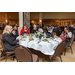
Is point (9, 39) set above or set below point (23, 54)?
above

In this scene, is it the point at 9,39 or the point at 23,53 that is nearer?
the point at 23,53

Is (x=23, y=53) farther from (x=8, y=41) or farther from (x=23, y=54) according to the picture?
(x=8, y=41)

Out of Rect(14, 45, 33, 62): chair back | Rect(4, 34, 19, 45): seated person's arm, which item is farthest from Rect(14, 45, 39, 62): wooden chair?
Rect(4, 34, 19, 45): seated person's arm

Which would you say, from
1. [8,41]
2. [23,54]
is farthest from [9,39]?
[23,54]

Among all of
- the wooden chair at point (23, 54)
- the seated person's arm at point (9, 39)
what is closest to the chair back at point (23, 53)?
the wooden chair at point (23, 54)

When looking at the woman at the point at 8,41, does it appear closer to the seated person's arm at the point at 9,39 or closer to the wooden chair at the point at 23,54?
the seated person's arm at the point at 9,39

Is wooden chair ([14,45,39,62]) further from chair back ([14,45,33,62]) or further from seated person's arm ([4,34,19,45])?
seated person's arm ([4,34,19,45])

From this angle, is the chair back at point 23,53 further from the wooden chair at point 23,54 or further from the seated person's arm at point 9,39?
the seated person's arm at point 9,39

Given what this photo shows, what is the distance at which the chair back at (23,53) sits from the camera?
5.01 feet

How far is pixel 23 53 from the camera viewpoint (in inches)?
62.3

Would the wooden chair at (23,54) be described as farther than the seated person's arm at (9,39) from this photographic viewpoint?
No

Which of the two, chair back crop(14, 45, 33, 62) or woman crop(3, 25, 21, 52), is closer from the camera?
chair back crop(14, 45, 33, 62)

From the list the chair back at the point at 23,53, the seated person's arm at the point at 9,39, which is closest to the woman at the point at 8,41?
the seated person's arm at the point at 9,39

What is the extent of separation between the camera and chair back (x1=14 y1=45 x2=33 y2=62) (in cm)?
153
